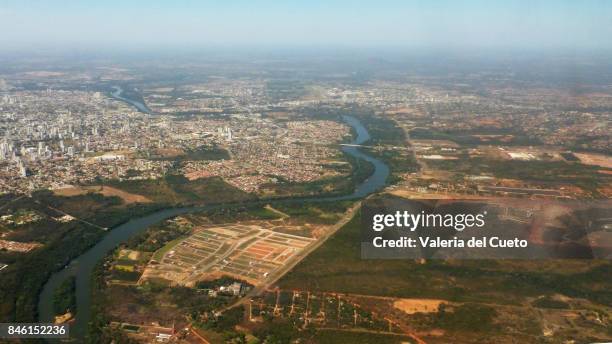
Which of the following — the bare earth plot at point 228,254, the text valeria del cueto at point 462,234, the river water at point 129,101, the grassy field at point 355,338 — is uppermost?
the text valeria del cueto at point 462,234

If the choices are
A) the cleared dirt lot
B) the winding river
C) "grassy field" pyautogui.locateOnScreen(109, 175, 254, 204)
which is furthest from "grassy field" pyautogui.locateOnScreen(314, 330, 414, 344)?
the cleared dirt lot

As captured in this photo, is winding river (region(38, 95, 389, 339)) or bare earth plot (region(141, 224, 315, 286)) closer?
winding river (region(38, 95, 389, 339))

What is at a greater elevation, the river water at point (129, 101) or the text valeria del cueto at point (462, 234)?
the text valeria del cueto at point (462, 234)

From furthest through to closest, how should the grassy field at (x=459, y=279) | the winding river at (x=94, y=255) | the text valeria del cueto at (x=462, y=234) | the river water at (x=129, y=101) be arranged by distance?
the river water at (x=129, y=101), the grassy field at (x=459, y=279), the winding river at (x=94, y=255), the text valeria del cueto at (x=462, y=234)

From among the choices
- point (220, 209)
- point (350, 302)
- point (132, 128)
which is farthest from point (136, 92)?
point (350, 302)

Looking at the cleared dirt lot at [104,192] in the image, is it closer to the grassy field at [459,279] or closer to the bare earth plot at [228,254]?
the bare earth plot at [228,254]

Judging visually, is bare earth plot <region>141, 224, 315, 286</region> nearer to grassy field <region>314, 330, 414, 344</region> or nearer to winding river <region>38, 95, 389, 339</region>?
winding river <region>38, 95, 389, 339</region>

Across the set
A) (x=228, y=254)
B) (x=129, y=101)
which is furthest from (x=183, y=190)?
(x=129, y=101)

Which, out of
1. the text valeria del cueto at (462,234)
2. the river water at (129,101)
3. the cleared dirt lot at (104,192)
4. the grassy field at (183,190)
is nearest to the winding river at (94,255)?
the grassy field at (183,190)

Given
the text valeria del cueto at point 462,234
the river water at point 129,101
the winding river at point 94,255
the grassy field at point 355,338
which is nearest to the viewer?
the text valeria del cueto at point 462,234

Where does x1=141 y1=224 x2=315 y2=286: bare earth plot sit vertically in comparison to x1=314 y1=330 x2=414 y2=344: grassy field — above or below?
above

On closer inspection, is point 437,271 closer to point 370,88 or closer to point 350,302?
point 350,302
